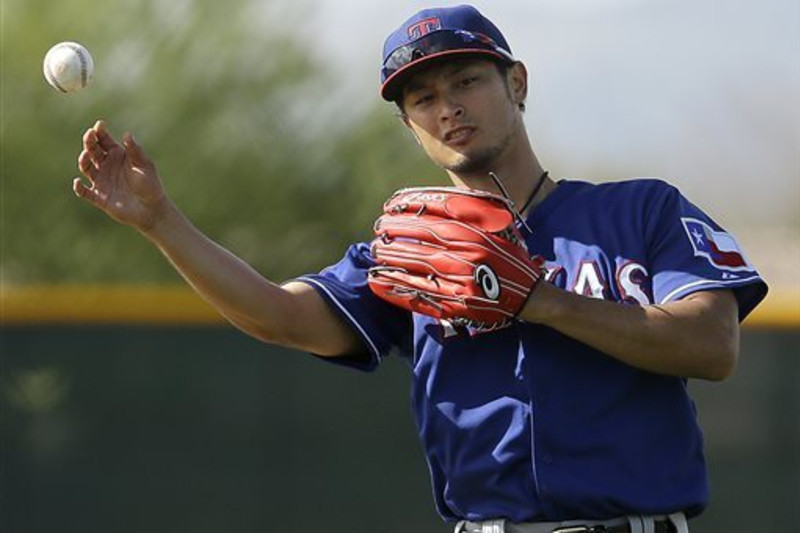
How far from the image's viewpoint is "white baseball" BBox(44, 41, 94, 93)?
10.3 feet

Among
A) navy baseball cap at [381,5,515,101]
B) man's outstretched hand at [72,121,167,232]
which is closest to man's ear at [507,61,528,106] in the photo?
navy baseball cap at [381,5,515,101]

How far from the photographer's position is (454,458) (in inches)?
117

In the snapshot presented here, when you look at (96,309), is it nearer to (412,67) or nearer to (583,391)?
(412,67)

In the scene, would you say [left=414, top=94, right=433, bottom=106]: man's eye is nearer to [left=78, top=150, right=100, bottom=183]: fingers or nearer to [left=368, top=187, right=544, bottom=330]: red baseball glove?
[left=368, top=187, right=544, bottom=330]: red baseball glove

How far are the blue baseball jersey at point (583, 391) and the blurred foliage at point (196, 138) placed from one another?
9.54 metres

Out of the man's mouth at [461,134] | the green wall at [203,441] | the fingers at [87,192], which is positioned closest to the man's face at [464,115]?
the man's mouth at [461,134]

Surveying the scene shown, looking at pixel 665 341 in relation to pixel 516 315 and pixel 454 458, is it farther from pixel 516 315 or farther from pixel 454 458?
pixel 454 458

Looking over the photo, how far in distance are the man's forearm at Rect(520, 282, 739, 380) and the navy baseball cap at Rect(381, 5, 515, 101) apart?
513mm

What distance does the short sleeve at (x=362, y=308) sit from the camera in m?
3.11

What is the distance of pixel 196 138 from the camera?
13227 millimetres

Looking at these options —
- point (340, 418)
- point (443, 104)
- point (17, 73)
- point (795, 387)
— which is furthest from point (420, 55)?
point (17, 73)

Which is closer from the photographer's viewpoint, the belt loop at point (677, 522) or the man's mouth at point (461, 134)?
the belt loop at point (677, 522)

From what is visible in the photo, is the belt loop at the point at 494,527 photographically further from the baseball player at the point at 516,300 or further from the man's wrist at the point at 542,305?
the man's wrist at the point at 542,305

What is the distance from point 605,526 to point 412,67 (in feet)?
3.02
